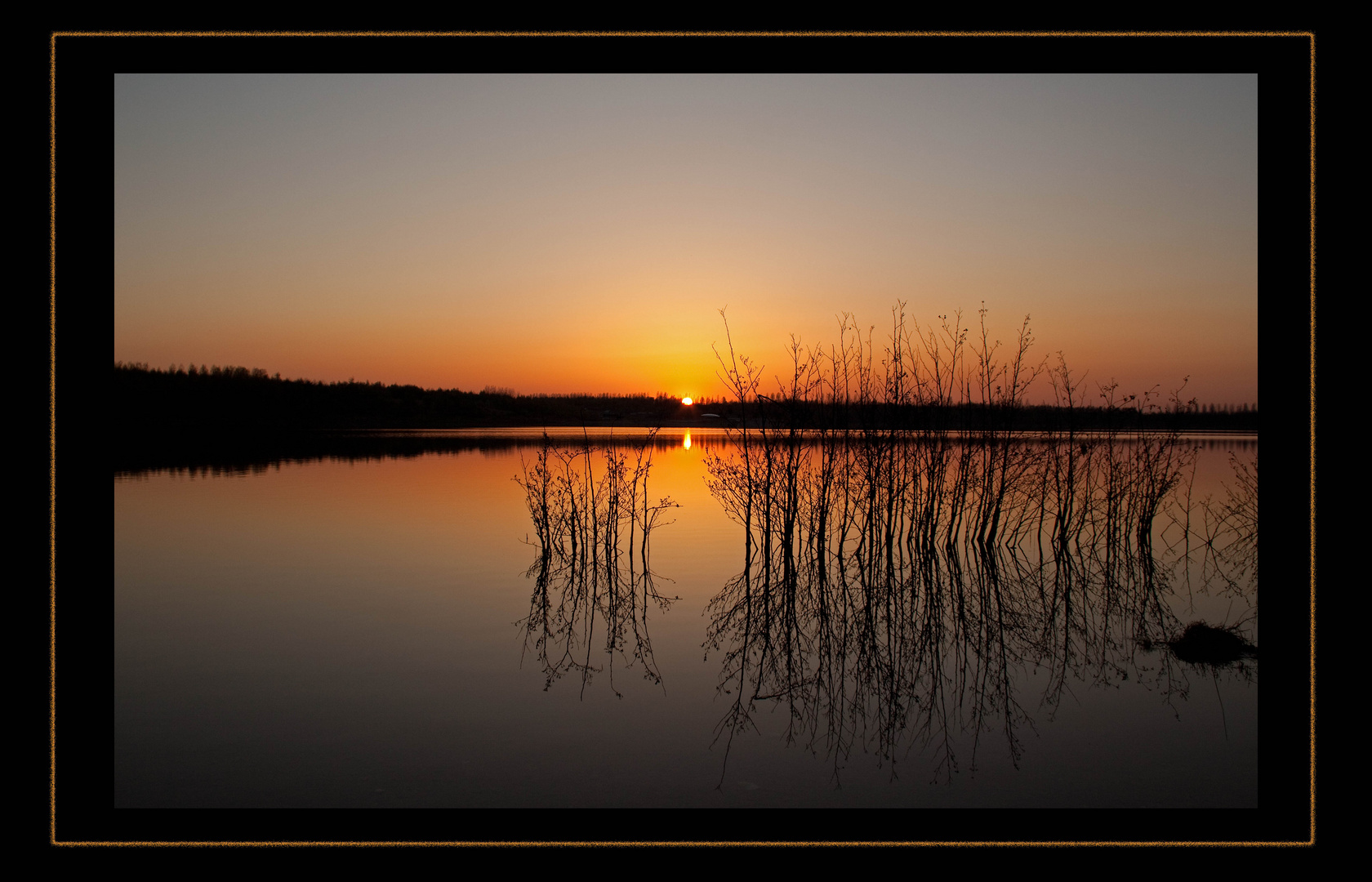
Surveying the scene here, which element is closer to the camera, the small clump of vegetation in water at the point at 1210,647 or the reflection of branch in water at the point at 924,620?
the reflection of branch in water at the point at 924,620

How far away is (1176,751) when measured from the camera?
5.28 m

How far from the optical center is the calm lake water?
15.8 ft

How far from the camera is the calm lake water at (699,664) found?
480 cm

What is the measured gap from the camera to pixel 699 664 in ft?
23.5
